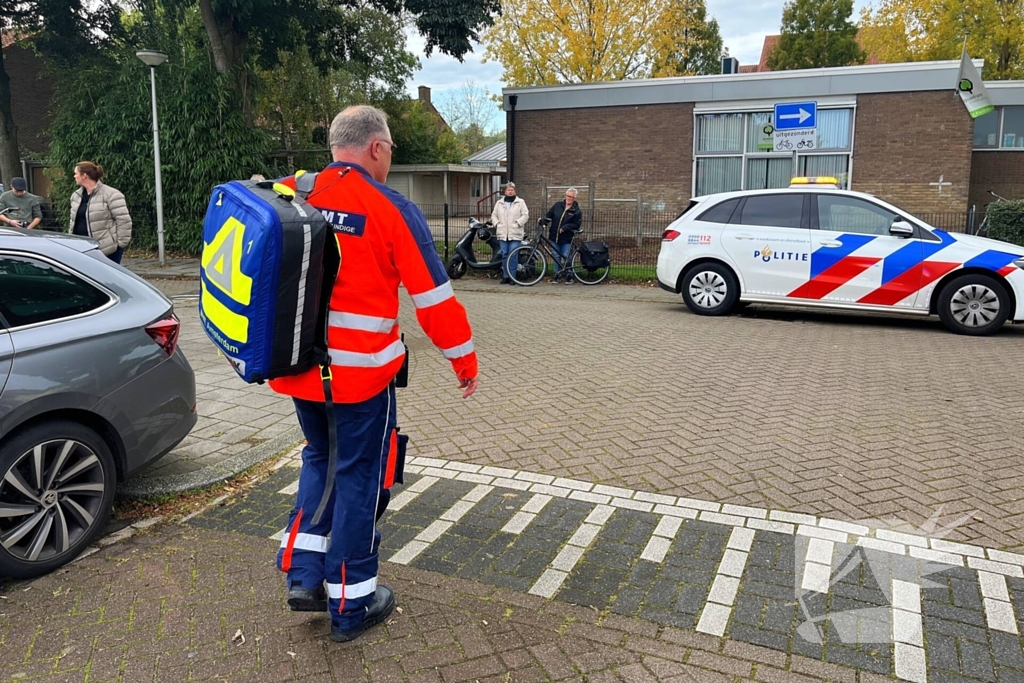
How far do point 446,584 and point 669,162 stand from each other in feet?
63.5

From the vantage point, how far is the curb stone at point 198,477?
180 inches

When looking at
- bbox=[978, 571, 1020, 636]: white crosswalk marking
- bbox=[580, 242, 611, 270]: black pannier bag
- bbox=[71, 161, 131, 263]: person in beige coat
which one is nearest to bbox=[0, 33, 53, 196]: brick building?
bbox=[580, 242, 611, 270]: black pannier bag

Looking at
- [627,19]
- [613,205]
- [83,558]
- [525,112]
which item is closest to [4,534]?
[83,558]

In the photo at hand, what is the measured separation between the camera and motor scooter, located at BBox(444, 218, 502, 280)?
50.3 feet

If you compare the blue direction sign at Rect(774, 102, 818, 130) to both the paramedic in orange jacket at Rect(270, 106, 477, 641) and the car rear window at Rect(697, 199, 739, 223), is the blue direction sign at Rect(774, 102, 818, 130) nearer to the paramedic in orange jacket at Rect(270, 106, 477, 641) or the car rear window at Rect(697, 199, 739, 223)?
the car rear window at Rect(697, 199, 739, 223)

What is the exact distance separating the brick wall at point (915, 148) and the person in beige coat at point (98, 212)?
54.9 feet

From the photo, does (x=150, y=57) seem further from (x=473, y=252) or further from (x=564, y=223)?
(x=564, y=223)

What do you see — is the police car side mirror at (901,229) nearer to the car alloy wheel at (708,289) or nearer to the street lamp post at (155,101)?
the car alloy wheel at (708,289)

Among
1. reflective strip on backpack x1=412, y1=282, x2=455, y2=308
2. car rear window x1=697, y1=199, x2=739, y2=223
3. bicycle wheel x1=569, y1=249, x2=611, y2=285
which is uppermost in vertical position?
car rear window x1=697, y1=199, x2=739, y2=223

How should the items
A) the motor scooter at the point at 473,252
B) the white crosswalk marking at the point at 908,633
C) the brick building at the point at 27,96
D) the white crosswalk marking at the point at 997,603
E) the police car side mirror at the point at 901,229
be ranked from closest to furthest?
the white crosswalk marking at the point at 908,633 < the white crosswalk marking at the point at 997,603 < the police car side mirror at the point at 901,229 < the motor scooter at the point at 473,252 < the brick building at the point at 27,96

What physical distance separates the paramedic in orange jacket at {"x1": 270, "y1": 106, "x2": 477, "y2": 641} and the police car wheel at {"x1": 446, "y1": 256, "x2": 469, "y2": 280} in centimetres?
1278

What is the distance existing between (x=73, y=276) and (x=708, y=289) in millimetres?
8556

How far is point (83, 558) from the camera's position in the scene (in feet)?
12.4

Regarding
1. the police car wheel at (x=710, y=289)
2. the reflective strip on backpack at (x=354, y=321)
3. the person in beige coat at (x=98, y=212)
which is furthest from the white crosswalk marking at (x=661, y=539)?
the person in beige coat at (x=98, y=212)
